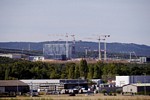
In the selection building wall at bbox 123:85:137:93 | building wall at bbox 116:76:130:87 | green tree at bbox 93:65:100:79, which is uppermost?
green tree at bbox 93:65:100:79

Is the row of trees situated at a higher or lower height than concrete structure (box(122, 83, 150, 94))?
higher

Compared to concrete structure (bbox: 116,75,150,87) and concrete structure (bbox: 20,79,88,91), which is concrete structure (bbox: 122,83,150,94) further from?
concrete structure (bbox: 20,79,88,91)

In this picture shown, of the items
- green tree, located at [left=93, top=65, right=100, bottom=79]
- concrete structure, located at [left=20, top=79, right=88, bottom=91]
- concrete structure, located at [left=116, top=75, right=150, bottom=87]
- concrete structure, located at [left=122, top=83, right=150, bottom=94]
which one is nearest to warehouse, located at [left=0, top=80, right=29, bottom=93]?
concrete structure, located at [left=20, top=79, right=88, bottom=91]

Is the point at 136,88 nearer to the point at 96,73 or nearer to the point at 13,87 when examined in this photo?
the point at 13,87

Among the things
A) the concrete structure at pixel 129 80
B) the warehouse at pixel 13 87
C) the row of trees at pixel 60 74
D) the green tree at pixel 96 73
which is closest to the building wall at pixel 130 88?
the concrete structure at pixel 129 80

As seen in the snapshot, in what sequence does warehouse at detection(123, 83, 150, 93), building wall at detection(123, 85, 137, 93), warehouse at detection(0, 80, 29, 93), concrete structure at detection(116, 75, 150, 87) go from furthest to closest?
1. concrete structure at detection(116, 75, 150, 87)
2. warehouse at detection(0, 80, 29, 93)
3. building wall at detection(123, 85, 137, 93)
4. warehouse at detection(123, 83, 150, 93)

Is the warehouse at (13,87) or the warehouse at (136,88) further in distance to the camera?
the warehouse at (13,87)

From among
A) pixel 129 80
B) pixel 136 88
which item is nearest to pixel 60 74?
pixel 129 80

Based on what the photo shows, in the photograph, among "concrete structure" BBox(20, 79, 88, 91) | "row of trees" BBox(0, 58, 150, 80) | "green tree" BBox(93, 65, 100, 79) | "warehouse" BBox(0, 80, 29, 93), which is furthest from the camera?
"green tree" BBox(93, 65, 100, 79)

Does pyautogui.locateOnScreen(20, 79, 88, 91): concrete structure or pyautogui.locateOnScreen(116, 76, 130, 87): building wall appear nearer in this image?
pyautogui.locateOnScreen(20, 79, 88, 91): concrete structure

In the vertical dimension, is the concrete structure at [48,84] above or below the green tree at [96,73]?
below

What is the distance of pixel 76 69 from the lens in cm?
9094

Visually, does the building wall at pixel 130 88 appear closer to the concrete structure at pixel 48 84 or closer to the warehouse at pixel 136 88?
the warehouse at pixel 136 88

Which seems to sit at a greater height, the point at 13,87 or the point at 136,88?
the point at 13,87
